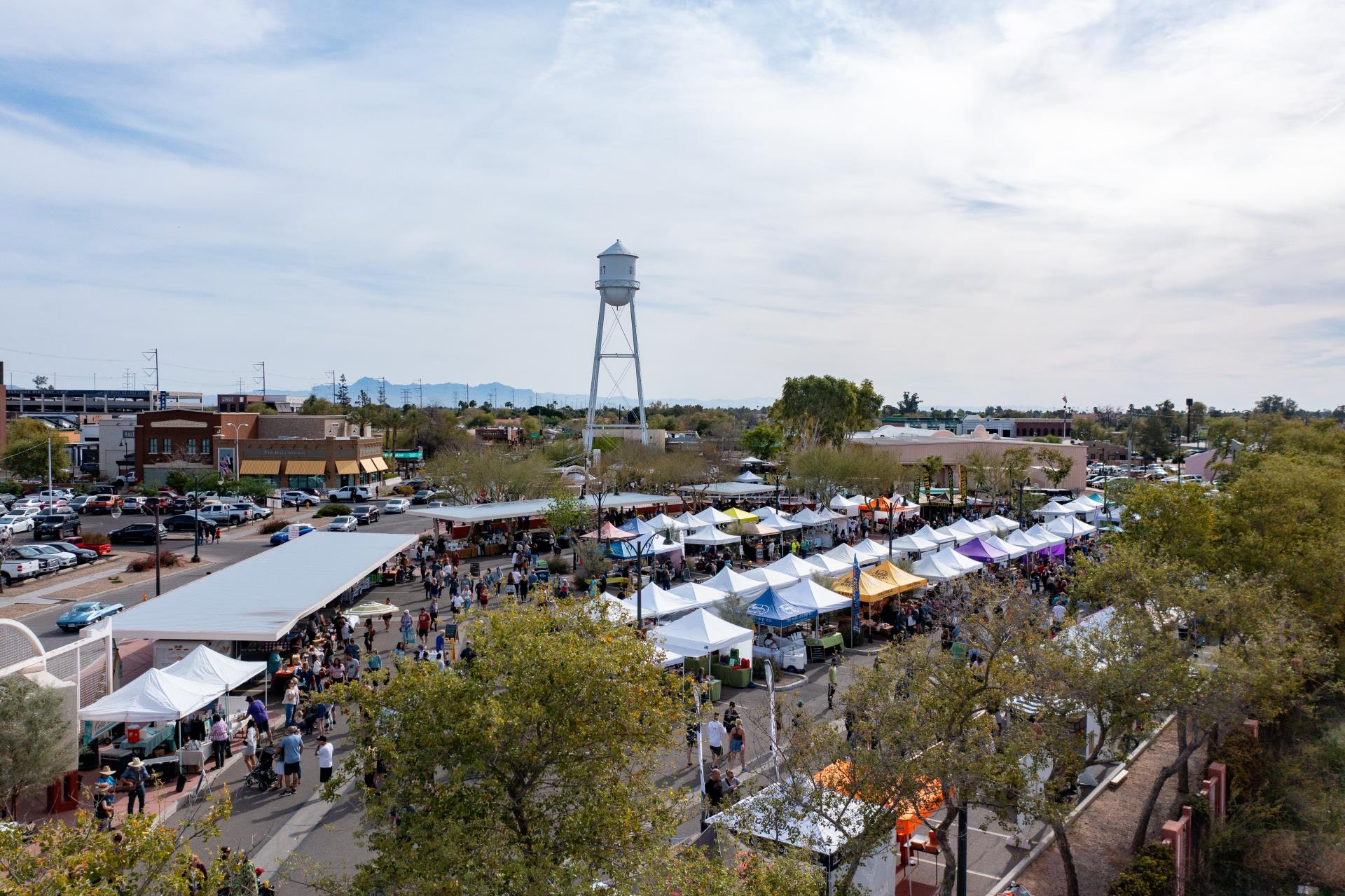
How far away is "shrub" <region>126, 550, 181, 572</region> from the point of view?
36.8 metres

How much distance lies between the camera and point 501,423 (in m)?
134

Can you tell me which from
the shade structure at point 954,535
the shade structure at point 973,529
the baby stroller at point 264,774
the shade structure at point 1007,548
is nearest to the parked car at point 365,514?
the shade structure at point 954,535

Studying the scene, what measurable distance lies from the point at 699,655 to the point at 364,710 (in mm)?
12421

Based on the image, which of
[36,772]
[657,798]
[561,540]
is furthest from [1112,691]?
[561,540]

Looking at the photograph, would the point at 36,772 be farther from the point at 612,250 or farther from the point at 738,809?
the point at 612,250

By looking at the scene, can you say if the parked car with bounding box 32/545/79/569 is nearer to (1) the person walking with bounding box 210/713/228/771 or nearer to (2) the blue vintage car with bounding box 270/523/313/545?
(2) the blue vintage car with bounding box 270/523/313/545

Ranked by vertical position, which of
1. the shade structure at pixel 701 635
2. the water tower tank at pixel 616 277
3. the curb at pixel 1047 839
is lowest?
the curb at pixel 1047 839

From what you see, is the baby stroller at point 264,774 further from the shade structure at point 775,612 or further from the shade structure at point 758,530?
the shade structure at point 758,530

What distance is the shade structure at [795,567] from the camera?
28.2 metres

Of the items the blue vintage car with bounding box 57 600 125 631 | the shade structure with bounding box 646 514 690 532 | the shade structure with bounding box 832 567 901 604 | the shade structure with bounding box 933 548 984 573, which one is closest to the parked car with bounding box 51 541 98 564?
the blue vintage car with bounding box 57 600 125 631

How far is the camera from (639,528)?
1497 inches

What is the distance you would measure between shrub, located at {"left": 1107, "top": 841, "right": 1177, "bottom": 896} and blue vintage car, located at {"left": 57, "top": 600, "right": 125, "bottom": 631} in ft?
88.7

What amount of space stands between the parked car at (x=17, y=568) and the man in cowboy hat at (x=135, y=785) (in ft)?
81.5

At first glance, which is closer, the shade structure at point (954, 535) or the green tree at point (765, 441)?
the shade structure at point (954, 535)
